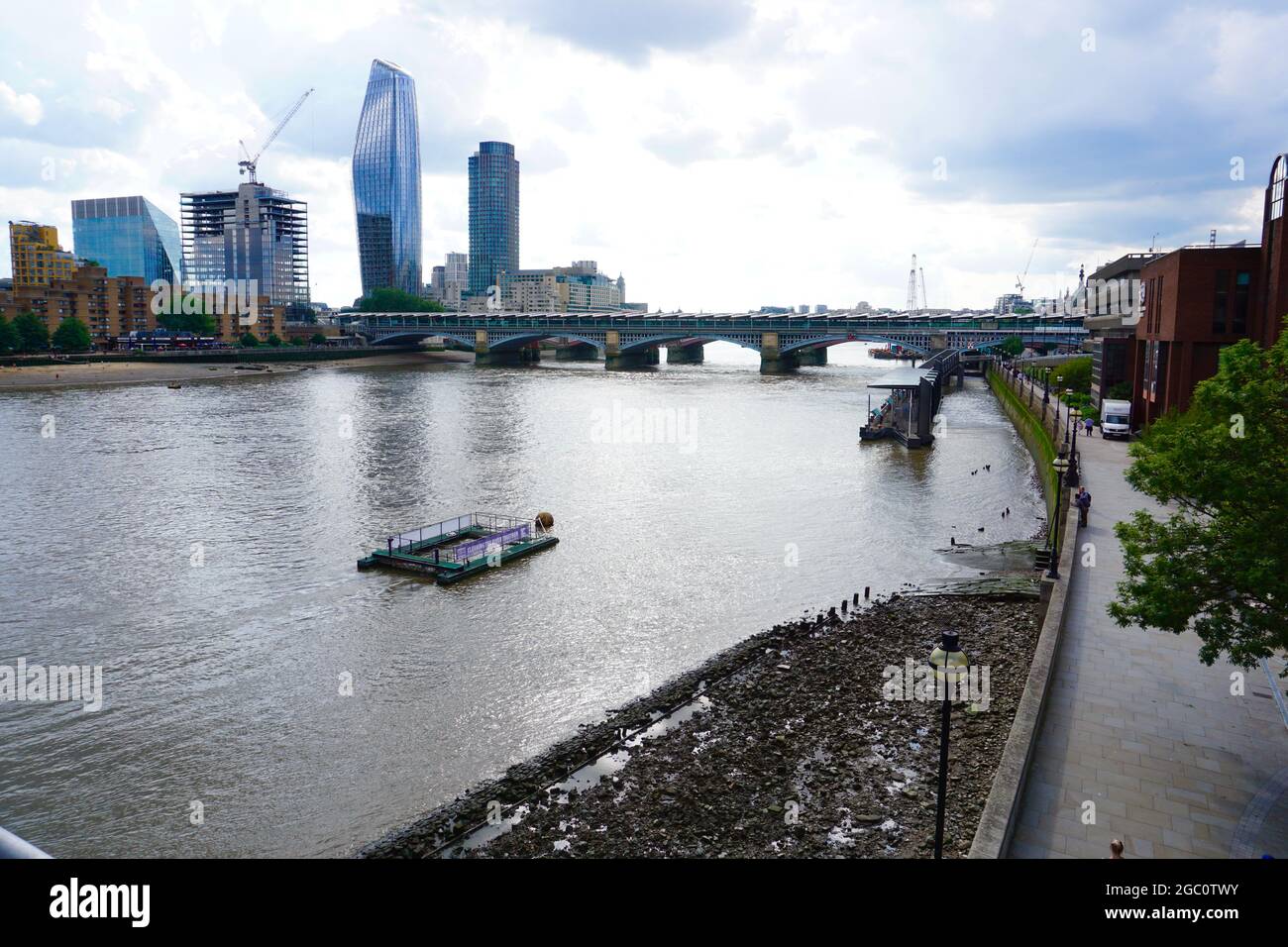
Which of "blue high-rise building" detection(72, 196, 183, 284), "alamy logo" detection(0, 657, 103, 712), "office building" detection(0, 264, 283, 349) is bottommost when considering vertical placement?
"alamy logo" detection(0, 657, 103, 712)

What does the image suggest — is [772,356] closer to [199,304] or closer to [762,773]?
[199,304]

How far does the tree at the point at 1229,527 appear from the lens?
35.0ft

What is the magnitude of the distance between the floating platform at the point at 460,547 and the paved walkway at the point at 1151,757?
14.1 meters

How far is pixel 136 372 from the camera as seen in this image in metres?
88.9

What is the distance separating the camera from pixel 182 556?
2503cm

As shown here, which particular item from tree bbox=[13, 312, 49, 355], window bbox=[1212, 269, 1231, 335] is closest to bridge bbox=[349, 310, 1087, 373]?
tree bbox=[13, 312, 49, 355]

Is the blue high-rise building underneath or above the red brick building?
above

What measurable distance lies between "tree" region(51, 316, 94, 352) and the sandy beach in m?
10.7

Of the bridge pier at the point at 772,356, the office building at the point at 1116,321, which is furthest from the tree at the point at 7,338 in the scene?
the office building at the point at 1116,321

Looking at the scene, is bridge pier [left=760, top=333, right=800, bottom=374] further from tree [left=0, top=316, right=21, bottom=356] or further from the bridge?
tree [left=0, top=316, right=21, bottom=356]

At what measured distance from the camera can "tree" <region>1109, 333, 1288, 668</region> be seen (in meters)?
10.7

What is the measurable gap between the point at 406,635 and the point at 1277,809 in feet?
49.4

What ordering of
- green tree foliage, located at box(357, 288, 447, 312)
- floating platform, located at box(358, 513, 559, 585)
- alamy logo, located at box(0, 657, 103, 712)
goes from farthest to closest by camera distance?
green tree foliage, located at box(357, 288, 447, 312) → floating platform, located at box(358, 513, 559, 585) → alamy logo, located at box(0, 657, 103, 712)
